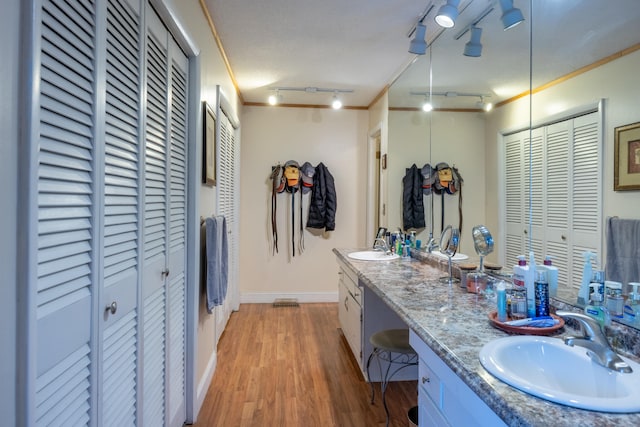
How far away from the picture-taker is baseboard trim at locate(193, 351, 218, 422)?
206 centimetres

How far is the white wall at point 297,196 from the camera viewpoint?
427 cm

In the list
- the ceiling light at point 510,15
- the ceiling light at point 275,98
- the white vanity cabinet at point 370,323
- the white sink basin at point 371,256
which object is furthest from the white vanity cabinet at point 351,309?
the ceiling light at point 275,98

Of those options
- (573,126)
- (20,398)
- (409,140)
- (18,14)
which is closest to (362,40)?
(409,140)

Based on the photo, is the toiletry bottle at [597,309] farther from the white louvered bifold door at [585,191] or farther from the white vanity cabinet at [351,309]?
the white vanity cabinet at [351,309]

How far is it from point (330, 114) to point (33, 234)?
394cm

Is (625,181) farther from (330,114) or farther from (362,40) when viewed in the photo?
(330,114)

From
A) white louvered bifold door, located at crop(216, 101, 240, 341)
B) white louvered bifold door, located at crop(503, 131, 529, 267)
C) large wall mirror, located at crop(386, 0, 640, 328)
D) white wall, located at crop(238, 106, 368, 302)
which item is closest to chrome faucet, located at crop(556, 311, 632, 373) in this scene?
large wall mirror, located at crop(386, 0, 640, 328)

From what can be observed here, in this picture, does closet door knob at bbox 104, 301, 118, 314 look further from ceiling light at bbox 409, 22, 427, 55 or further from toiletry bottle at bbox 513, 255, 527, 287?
ceiling light at bbox 409, 22, 427, 55

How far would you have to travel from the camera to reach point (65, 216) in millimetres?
849

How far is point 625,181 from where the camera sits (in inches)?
45.5

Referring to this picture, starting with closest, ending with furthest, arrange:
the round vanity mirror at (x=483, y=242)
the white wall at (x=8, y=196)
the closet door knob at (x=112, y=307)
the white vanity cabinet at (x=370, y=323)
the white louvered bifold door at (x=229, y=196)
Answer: the white wall at (x=8, y=196), the closet door knob at (x=112, y=307), the round vanity mirror at (x=483, y=242), the white vanity cabinet at (x=370, y=323), the white louvered bifold door at (x=229, y=196)

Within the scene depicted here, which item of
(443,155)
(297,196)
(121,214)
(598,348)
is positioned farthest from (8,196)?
(297,196)

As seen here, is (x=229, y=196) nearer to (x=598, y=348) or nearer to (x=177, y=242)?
(x=177, y=242)

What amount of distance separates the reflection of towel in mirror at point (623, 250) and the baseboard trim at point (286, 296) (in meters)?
3.41
